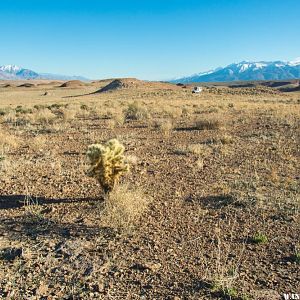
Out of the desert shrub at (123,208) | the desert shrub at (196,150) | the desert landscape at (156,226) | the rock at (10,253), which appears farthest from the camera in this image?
the desert shrub at (196,150)

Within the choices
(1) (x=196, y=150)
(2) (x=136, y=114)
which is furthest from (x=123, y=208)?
(2) (x=136, y=114)

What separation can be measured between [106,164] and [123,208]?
111 cm

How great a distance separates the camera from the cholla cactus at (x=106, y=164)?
8.05 metres

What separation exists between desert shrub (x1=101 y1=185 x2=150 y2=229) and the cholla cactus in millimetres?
250

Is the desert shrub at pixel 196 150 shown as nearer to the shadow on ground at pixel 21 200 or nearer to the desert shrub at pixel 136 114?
the shadow on ground at pixel 21 200

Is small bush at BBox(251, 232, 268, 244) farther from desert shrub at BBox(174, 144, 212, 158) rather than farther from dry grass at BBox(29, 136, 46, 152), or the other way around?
dry grass at BBox(29, 136, 46, 152)

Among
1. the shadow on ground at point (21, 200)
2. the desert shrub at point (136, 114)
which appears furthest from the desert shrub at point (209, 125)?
the shadow on ground at point (21, 200)

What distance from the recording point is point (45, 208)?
25.6 feet

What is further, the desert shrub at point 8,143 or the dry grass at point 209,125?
the dry grass at point 209,125

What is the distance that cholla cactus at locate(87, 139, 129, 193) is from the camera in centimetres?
805

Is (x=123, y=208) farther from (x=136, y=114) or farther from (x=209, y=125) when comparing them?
(x=136, y=114)

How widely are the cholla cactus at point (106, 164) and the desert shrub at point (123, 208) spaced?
25cm

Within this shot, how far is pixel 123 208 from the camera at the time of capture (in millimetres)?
7379

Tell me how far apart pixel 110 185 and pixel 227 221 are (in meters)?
2.47
